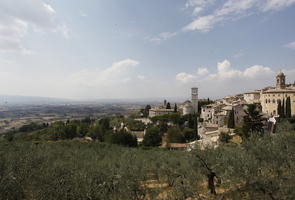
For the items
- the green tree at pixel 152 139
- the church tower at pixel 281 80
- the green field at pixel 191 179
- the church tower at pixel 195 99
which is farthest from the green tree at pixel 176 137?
the church tower at pixel 281 80

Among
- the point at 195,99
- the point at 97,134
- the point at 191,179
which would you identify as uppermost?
the point at 195,99

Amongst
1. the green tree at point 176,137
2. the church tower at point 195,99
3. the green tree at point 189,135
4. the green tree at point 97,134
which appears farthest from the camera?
the church tower at point 195,99

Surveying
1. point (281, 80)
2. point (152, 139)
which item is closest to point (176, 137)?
point (152, 139)

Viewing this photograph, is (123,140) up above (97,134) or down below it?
above

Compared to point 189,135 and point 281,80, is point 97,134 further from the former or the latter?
point 281,80

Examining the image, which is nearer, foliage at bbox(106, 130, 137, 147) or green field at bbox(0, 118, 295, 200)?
green field at bbox(0, 118, 295, 200)

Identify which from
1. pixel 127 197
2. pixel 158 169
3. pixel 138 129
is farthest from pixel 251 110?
pixel 138 129

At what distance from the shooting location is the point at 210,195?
941 centimetres

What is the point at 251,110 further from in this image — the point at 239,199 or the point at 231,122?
the point at 239,199

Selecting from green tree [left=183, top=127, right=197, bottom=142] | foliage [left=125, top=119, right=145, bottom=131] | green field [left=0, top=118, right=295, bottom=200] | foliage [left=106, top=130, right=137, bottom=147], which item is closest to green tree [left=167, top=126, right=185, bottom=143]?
green tree [left=183, top=127, right=197, bottom=142]

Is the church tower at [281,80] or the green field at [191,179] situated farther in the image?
the church tower at [281,80]

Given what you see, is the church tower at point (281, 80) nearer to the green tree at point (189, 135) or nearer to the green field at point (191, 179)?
the green tree at point (189, 135)

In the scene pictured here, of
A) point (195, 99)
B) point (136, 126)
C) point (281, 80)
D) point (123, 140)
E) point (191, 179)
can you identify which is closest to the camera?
point (191, 179)

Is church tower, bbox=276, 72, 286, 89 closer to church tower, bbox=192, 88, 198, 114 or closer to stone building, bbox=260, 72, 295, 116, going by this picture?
stone building, bbox=260, 72, 295, 116
